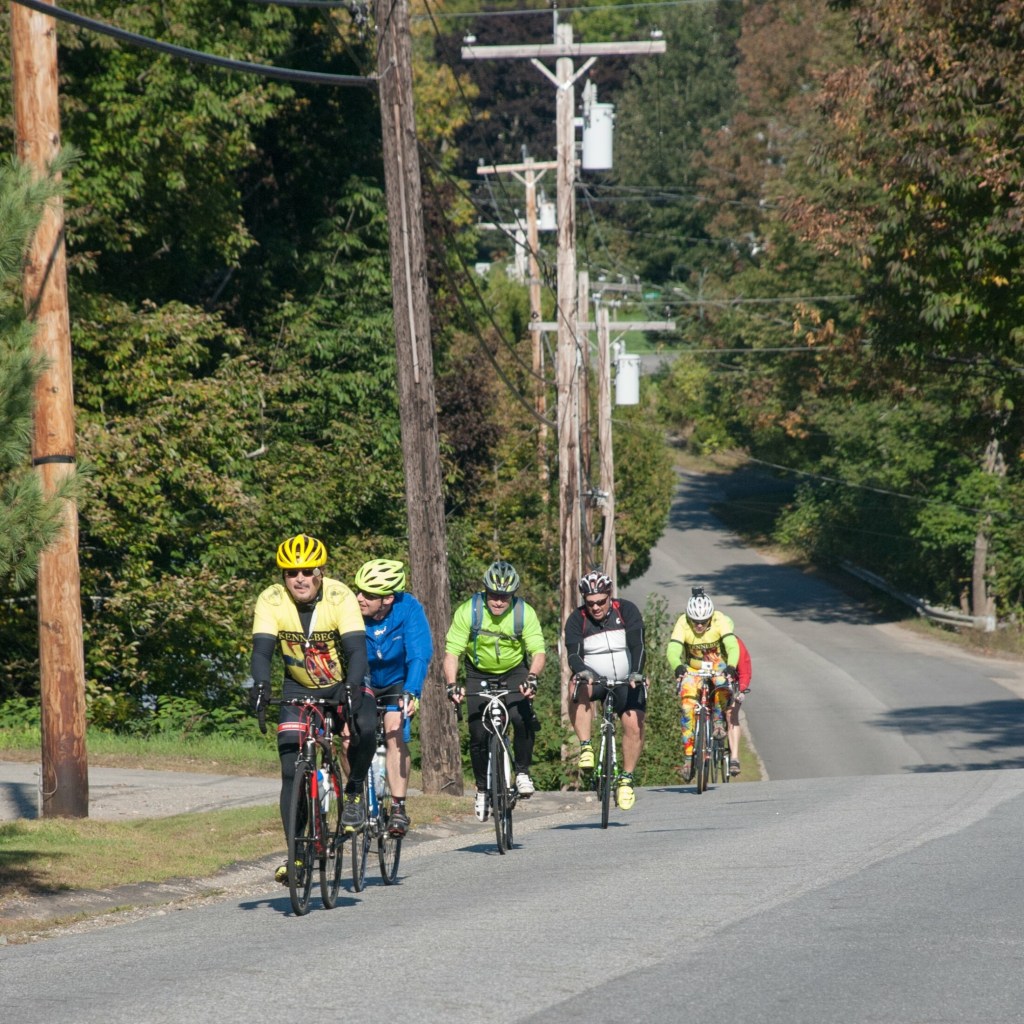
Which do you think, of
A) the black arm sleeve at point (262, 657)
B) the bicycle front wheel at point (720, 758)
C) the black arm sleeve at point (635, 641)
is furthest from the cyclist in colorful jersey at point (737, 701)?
the black arm sleeve at point (262, 657)

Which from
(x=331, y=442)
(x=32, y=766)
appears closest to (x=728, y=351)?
(x=331, y=442)

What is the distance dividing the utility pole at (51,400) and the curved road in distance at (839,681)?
53.1 feet

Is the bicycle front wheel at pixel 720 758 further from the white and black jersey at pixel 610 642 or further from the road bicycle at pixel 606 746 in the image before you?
the white and black jersey at pixel 610 642

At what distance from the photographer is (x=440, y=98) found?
63562 mm

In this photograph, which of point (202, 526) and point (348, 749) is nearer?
point (348, 749)

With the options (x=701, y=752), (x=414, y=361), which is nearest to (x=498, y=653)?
(x=414, y=361)

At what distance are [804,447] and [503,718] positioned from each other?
62.3 m

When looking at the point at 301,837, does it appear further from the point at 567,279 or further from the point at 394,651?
the point at 567,279

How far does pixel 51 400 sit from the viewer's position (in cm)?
1258

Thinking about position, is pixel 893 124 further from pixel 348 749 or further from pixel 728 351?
pixel 728 351

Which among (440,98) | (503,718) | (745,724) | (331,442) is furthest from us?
(440,98)

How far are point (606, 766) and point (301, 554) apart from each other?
557 centimetres

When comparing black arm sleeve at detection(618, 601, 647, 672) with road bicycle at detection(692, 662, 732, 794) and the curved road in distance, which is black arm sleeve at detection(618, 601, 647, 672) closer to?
road bicycle at detection(692, 662, 732, 794)

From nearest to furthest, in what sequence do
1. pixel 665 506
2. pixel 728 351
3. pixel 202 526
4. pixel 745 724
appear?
pixel 202 526
pixel 745 724
pixel 665 506
pixel 728 351
